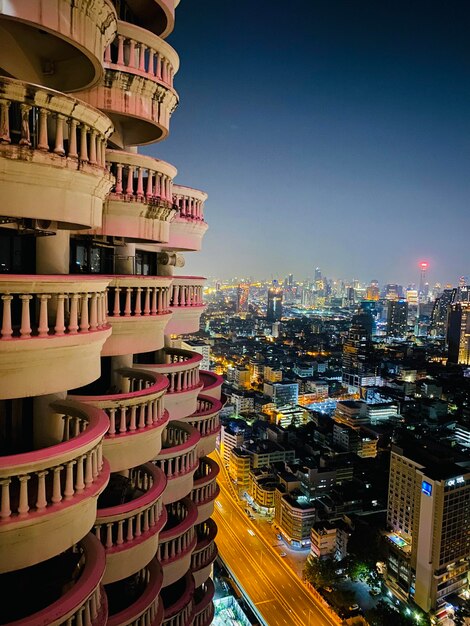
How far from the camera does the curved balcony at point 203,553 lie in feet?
26.4

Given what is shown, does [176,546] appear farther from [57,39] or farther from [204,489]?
[57,39]

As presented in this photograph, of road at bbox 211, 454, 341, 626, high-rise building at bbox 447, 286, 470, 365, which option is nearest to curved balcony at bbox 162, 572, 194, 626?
road at bbox 211, 454, 341, 626

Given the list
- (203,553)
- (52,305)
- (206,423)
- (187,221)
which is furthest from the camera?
(203,553)

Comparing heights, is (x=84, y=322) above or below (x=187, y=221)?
below

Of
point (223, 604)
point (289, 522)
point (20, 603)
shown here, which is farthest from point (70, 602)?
point (289, 522)

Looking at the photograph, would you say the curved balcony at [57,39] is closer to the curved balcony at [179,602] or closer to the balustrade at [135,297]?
the balustrade at [135,297]

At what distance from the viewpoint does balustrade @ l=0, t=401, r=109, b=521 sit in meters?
2.92

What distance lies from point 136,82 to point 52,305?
2896mm

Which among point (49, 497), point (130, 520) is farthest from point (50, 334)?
point (130, 520)

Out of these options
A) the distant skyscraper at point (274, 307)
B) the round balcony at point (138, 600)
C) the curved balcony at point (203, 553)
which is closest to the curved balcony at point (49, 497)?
the round balcony at point (138, 600)

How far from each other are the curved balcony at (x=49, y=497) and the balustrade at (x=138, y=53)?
369 centimetres

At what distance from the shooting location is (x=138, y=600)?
4980 mm

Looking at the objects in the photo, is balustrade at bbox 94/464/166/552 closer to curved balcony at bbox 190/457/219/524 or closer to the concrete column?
the concrete column

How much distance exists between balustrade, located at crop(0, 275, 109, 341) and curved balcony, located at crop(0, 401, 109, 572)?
75 centimetres
